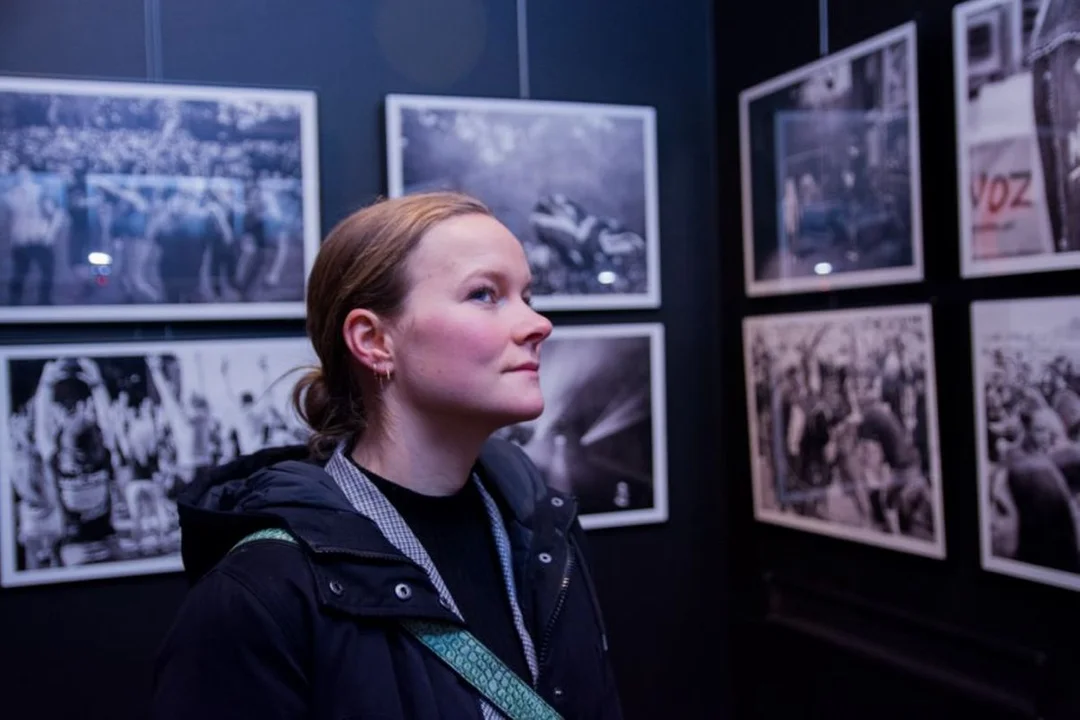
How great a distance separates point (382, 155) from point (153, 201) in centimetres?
69

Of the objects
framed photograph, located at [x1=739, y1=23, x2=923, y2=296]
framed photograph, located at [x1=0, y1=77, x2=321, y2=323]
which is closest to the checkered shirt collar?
framed photograph, located at [x1=0, y1=77, x2=321, y2=323]

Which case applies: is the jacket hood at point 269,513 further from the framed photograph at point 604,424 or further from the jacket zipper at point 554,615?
the framed photograph at point 604,424

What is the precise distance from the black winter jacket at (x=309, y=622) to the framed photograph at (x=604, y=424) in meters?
1.48

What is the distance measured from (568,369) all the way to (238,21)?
1479 mm

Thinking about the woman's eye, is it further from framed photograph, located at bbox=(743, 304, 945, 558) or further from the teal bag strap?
framed photograph, located at bbox=(743, 304, 945, 558)

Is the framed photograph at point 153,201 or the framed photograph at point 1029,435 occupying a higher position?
the framed photograph at point 153,201

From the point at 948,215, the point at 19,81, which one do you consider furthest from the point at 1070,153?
the point at 19,81

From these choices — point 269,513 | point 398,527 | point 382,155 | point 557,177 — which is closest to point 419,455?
point 398,527

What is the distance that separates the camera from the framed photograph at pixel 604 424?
319 cm

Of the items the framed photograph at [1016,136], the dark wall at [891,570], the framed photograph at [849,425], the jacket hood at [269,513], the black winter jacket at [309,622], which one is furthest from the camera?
the framed photograph at [849,425]

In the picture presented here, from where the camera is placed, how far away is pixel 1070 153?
2176mm

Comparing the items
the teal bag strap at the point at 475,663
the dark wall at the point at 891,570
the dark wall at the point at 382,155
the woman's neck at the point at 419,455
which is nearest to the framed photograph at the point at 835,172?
the dark wall at the point at 891,570

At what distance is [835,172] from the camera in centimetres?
287

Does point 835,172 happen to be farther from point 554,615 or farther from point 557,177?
point 554,615
